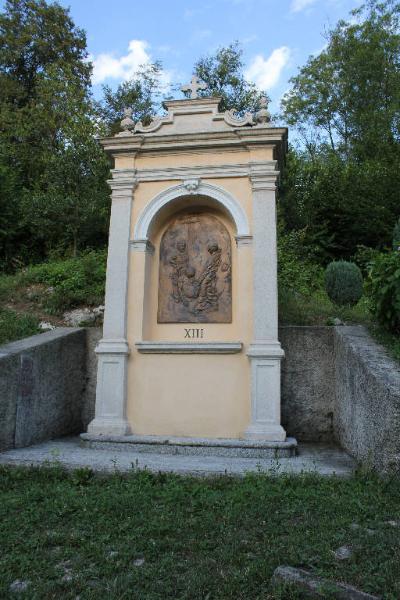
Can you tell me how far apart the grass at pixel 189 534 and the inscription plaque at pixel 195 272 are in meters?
2.99

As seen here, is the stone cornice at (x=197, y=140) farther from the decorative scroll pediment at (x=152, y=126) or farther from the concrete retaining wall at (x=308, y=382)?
the concrete retaining wall at (x=308, y=382)

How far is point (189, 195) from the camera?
24.5 ft

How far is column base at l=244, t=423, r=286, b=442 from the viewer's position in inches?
249

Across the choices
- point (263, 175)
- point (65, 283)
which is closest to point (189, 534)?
point (263, 175)

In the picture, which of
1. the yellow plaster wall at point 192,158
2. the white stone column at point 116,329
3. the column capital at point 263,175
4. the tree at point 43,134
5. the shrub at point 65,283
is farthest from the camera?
the tree at point 43,134

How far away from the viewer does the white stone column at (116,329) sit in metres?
6.85

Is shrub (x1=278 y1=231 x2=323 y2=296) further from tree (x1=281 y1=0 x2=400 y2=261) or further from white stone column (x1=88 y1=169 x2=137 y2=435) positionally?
white stone column (x1=88 y1=169 x2=137 y2=435)

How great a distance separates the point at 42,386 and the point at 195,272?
273 cm

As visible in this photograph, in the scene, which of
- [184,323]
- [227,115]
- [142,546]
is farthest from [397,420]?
[227,115]

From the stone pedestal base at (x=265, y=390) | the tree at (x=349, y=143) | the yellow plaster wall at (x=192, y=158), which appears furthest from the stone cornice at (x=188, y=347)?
the tree at (x=349, y=143)

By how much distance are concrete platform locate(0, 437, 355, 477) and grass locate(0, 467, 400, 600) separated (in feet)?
0.95

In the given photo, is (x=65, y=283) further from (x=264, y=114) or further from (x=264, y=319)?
(x=264, y=114)

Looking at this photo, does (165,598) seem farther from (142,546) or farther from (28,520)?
(28,520)

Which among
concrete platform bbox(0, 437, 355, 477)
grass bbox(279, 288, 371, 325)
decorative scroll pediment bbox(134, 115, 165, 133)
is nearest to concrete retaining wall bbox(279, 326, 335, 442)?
concrete platform bbox(0, 437, 355, 477)
